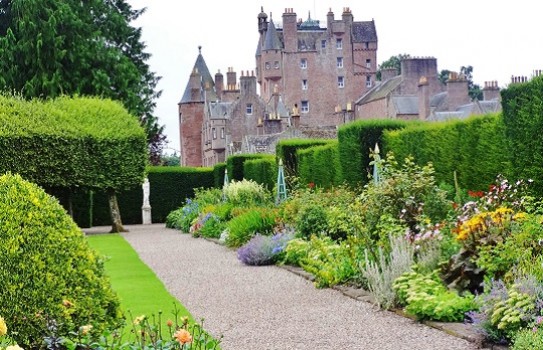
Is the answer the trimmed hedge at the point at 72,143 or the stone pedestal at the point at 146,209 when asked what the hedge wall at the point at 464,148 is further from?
the stone pedestal at the point at 146,209

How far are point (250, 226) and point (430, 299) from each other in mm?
9326

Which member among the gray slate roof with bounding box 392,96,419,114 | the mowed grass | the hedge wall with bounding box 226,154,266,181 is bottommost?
the mowed grass

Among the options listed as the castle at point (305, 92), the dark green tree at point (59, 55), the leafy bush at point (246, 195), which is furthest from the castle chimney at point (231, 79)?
the leafy bush at point (246, 195)

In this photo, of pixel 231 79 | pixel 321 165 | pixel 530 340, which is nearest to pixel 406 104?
pixel 231 79

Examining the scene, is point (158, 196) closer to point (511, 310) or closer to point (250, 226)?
point (250, 226)

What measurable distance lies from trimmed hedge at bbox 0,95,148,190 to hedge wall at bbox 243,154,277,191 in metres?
4.02

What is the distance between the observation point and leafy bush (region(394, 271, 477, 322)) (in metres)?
7.75

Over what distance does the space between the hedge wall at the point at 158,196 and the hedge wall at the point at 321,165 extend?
33.7 ft

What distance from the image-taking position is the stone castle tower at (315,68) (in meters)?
74.5

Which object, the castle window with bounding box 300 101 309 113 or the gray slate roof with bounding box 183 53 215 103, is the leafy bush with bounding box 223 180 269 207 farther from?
the castle window with bounding box 300 101 309 113

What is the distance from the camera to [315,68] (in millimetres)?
75188

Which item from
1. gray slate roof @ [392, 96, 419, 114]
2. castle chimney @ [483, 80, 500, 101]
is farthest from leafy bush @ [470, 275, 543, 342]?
gray slate roof @ [392, 96, 419, 114]

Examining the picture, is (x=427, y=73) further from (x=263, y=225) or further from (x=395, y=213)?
(x=395, y=213)

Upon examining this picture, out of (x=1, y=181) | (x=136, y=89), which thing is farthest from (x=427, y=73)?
(x=1, y=181)
